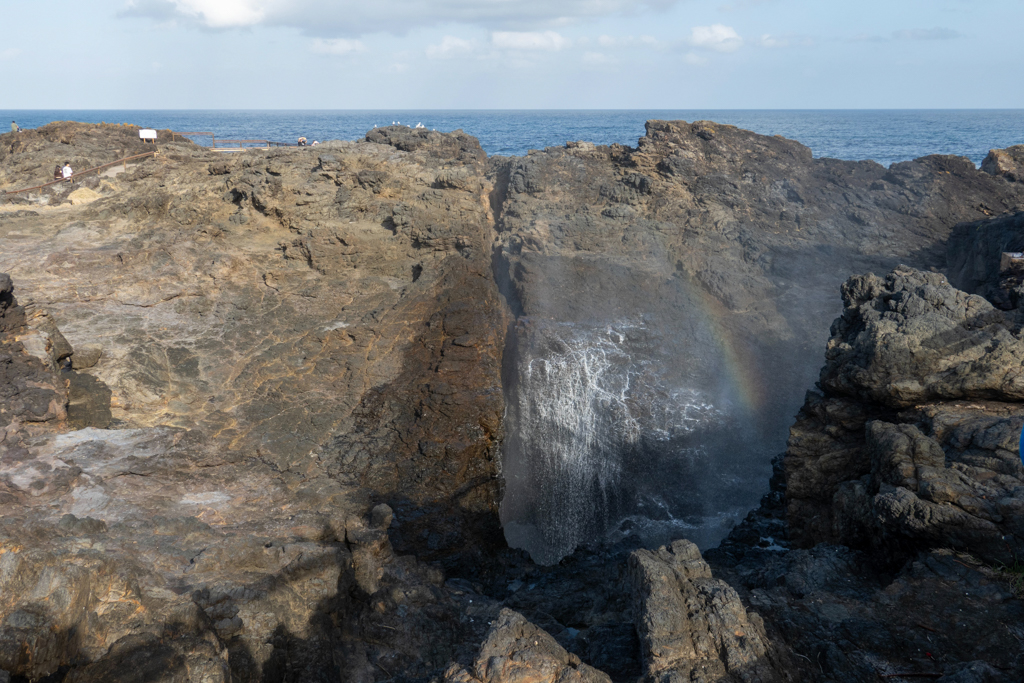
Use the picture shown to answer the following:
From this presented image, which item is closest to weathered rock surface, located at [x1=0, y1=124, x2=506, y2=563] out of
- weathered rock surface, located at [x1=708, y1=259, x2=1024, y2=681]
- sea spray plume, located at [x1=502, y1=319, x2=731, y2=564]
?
sea spray plume, located at [x1=502, y1=319, x2=731, y2=564]

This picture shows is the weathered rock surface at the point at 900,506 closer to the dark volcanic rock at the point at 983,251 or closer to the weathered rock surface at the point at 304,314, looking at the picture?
the dark volcanic rock at the point at 983,251

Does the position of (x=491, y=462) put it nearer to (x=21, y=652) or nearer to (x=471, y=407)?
(x=471, y=407)

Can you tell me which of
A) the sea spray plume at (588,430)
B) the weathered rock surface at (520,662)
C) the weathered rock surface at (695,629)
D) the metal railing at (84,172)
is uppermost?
the metal railing at (84,172)

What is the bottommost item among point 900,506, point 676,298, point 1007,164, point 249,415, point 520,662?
point 249,415

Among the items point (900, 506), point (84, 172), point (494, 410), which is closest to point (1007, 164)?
point (900, 506)

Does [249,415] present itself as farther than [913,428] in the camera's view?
Yes

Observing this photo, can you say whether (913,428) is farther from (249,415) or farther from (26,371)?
(26,371)

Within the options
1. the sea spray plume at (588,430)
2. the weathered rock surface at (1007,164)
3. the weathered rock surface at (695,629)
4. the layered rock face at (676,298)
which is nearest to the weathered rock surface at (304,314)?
the sea spray plume at (588,430)

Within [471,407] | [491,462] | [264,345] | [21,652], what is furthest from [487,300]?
[21,652]
